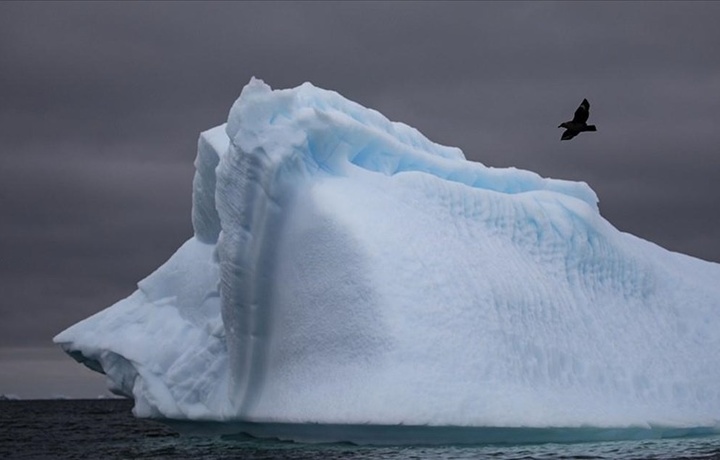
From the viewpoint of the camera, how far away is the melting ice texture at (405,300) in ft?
51.8

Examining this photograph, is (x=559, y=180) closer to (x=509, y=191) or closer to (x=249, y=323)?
(x=509, y=191)

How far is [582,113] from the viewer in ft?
58.0

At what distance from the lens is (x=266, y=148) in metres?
17.6

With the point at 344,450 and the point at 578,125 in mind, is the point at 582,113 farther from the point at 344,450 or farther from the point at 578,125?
the point at 344,450

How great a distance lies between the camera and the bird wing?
17578 millimetres

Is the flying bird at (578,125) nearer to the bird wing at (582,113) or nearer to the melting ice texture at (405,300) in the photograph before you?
the bird wing at (582,113)

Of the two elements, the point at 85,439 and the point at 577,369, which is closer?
the point at 577,369

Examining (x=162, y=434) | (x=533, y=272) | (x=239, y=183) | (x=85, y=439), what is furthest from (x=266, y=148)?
(x=85, y=439)

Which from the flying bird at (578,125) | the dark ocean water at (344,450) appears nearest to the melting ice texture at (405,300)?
the dark ocean water at (344,450)

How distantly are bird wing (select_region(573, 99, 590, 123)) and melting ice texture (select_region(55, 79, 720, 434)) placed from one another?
203 cm

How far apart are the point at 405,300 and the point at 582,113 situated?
4237mm

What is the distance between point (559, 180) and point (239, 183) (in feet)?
21.6

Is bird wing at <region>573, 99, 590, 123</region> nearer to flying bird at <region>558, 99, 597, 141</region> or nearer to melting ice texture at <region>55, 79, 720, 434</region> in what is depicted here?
flying bird at <region>558, 99, 597, 141</region>

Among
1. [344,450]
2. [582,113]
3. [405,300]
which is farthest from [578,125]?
[344,450]
